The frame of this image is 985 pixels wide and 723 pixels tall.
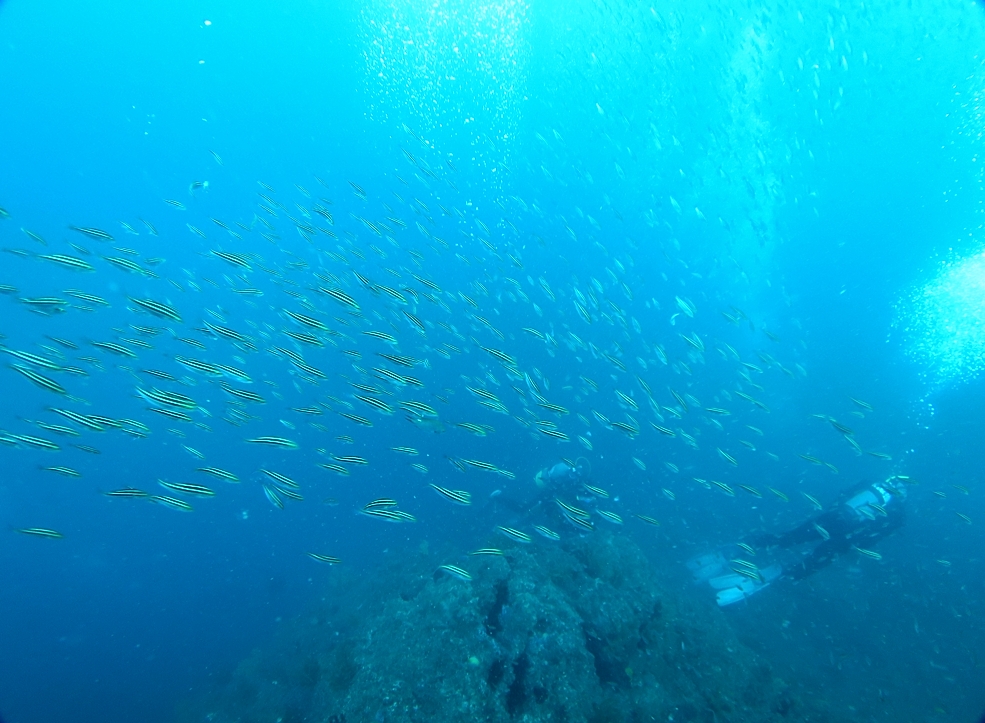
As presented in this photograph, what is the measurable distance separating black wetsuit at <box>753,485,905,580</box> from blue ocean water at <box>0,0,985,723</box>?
5.12 feet

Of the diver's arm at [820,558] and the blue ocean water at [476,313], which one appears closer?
the diver's arm at [820,558]

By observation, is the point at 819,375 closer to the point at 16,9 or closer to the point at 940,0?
the point at 940,0

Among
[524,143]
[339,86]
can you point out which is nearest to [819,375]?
[524,143]

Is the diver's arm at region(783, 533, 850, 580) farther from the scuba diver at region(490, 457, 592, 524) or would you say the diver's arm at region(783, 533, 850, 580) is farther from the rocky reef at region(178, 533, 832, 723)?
the scuba diver at region(490, 457, 592, 524)

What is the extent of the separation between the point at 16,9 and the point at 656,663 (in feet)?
240

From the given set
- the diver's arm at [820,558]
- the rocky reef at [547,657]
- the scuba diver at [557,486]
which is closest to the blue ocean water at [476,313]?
the scuba diver at [557,486]

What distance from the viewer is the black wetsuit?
1080 cm

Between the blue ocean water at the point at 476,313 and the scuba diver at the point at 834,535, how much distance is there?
1057 mm

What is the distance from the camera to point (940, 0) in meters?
31.6

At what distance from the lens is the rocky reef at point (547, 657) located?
586 cm

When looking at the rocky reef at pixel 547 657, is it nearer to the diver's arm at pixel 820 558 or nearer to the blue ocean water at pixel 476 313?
the blue ocean water at pixel 476 313

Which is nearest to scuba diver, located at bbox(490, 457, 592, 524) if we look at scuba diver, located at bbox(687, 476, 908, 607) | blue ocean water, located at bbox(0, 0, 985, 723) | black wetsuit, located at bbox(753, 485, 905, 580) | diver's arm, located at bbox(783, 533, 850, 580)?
blue ocean water, located at bbox(0, 0, 985, 723)

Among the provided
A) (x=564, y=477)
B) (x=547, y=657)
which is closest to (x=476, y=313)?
(x=564, y=477)

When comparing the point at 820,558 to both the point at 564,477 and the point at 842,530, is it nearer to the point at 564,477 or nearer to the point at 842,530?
the point at 842,530
